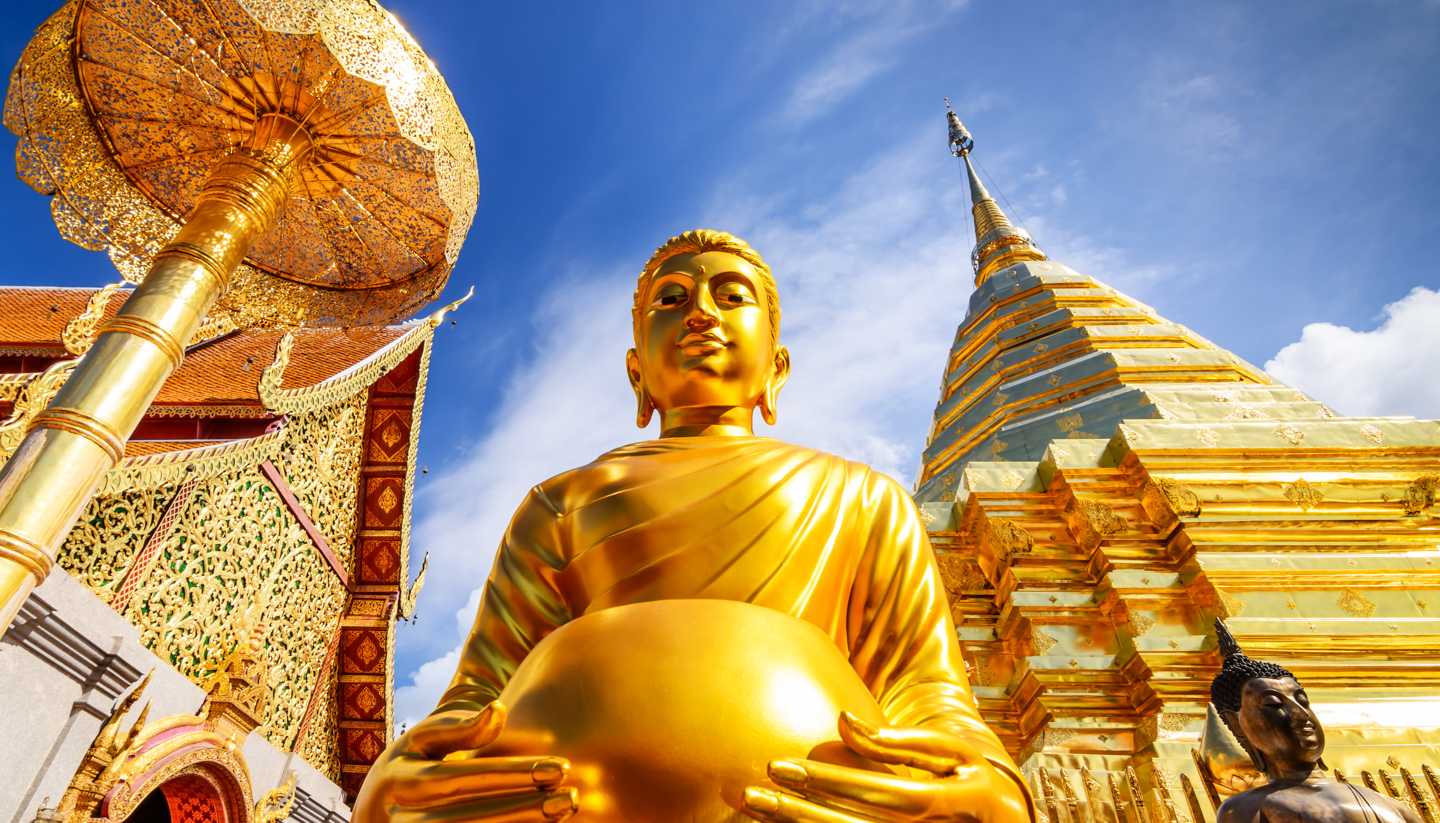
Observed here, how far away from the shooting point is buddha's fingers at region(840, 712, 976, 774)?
1047mm

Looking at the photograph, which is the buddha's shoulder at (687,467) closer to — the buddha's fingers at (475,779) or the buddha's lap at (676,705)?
the buddha's lap at (676,705)

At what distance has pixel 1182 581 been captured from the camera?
4.18 metres

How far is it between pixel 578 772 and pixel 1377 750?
12.0 ft

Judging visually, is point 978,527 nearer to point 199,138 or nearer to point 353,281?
point 353,281

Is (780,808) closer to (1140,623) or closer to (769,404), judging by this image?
(769,404)

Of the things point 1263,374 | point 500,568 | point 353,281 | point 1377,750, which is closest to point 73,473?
point 500,568

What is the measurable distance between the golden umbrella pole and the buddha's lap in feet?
6.50

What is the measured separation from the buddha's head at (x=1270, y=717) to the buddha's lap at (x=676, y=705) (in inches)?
55.9

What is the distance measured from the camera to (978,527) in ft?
15.2

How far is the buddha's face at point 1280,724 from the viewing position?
6.53 ft

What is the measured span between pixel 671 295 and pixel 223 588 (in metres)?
4.46

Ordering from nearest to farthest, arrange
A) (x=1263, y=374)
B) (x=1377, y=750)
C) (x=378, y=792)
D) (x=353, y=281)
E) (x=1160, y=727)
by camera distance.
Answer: (x=378, y=792) → (x=1377, y=750) → (x=1160, y=727) → (x=353, y=281) → (x=1263, y=374)

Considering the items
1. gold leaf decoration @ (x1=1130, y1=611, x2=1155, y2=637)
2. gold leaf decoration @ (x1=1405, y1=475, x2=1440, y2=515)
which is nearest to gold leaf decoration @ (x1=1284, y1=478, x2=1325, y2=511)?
gold leaf decoration @ (x1=1405, y1=475, x2=1440, y2=515)

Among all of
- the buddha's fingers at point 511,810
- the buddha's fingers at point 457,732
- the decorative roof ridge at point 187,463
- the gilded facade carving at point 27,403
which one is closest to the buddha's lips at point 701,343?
the buddha's fingers at point 457,732
